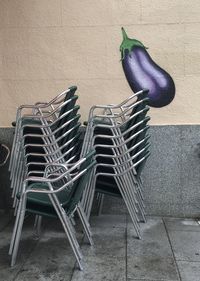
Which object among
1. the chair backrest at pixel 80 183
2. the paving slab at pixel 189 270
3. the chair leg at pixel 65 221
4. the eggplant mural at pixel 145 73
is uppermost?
the eggplant mural at pixel 145 73

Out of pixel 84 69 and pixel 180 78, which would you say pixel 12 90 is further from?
pixel 180 78

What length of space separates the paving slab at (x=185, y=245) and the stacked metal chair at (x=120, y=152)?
407 millimetres

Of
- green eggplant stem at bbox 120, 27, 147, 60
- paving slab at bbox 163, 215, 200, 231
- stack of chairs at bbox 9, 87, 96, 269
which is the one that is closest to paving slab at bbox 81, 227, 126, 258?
stack of chairs at bbox 9, 87, 96, 269

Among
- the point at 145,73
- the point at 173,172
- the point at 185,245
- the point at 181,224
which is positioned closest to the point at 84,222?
the point at 185,245

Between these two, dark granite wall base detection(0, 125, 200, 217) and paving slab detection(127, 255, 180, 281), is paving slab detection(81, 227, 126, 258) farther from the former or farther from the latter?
dark granite wall base detection(0, 125, 200, 217)

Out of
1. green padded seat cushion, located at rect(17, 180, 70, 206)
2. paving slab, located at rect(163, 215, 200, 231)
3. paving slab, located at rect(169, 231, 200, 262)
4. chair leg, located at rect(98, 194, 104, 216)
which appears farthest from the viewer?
chair leg, located at rect(98, 194, 104, 216)

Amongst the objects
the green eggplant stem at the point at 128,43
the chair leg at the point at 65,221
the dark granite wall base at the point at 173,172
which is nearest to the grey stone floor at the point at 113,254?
the chair leg at the point at 65,221

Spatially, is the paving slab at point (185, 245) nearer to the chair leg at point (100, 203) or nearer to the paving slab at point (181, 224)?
the paving slab at point (181, 224)

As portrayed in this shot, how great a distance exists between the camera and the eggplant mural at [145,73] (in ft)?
17.0

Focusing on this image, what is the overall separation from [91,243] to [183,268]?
0.99 meters

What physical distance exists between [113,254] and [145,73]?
225cm

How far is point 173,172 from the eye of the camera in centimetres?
529

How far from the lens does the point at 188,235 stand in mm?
4633

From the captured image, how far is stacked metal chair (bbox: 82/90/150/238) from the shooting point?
173 inches
